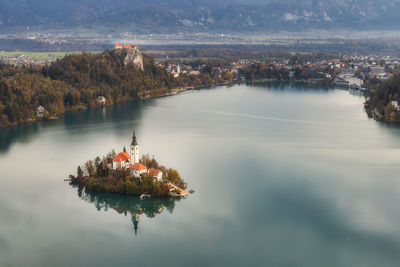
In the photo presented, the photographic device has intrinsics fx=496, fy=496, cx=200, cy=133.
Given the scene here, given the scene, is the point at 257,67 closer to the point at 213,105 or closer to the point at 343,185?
the point at 213,105

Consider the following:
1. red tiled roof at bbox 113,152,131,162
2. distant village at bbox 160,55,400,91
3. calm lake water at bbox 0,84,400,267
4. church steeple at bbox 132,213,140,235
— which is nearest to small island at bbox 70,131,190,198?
red tiled roof at bbox 113,152,131,162

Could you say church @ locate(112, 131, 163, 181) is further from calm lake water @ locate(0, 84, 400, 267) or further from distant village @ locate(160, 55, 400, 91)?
distant village @ locate(160, 55, 400, 91)

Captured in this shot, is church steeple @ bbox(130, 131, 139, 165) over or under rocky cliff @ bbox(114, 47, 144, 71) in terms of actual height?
under

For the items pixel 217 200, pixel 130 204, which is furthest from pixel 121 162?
pixel 217 200

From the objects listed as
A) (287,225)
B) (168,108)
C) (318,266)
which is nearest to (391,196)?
(287,225)

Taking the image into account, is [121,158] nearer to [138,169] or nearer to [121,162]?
[121,162]
